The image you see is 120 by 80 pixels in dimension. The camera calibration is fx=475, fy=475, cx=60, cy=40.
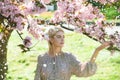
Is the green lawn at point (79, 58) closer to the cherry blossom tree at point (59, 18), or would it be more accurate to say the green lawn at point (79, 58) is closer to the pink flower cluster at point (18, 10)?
the cherry blossom tree at point (59, 18)

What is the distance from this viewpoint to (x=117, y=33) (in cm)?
648

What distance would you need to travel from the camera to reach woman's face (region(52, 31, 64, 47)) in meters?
6.24

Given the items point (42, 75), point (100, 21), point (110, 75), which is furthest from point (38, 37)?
point (110, 75)

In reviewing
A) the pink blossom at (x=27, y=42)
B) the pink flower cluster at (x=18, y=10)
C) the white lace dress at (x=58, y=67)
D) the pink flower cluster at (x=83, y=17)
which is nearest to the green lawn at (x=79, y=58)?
the pink flower cluster at (x=83, y=17)

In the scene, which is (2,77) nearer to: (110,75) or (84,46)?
(110,75)

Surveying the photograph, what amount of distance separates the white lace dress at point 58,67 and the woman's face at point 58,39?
0.27m

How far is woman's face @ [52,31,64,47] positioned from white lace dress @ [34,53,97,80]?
27cm

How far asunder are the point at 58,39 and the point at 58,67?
1.44 ft

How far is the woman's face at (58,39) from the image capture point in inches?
246

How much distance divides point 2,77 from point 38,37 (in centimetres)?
356

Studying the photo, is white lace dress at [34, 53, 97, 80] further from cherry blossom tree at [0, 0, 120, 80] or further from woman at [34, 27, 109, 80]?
cherry blossom tree at [0, 0, 120, 80]

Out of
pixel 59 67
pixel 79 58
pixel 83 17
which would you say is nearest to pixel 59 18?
pixel 83 17

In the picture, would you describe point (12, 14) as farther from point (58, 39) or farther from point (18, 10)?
point (58, 39)

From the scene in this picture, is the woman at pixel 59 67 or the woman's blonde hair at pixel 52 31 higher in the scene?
the woman's blonde hair at pixel 52 31
